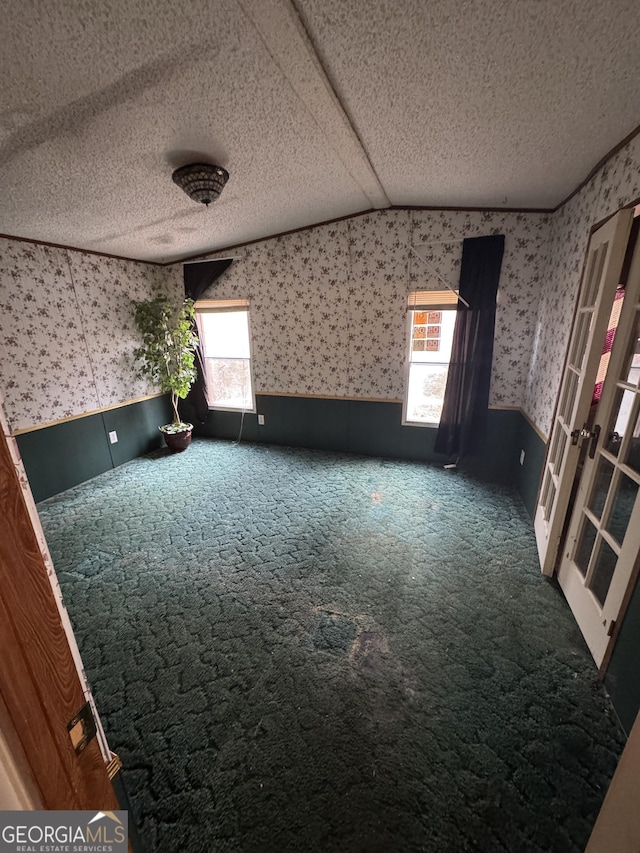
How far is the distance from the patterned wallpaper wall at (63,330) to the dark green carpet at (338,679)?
3.76ft

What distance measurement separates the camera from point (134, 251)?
138 inches

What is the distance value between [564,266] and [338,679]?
2969 mm

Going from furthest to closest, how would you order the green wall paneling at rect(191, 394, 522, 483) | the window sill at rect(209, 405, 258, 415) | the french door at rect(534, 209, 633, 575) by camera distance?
1. the window sill at rect(209, 405, 258, 415)
2. the green wall paneling at rect(191, 394, 522, 483)
3. the french door at rect(534, 209, 633, 575)

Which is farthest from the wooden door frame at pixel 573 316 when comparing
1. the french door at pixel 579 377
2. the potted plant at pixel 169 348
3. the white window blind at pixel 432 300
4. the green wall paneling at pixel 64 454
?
the green wall paneling at pixel 64 454

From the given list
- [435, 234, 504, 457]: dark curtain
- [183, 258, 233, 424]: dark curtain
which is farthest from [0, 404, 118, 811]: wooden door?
[183, 258, 233, 424]: dark curtain

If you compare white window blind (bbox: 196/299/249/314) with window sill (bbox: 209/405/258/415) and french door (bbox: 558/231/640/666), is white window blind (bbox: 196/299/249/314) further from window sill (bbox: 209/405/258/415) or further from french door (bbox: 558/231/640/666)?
french door (bbox: 558/231/640/666)

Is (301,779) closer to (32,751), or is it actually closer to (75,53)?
(32,751)

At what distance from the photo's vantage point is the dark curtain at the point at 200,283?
155 inches

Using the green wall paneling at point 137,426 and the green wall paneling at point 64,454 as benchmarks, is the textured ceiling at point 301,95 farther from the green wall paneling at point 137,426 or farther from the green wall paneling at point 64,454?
the green wall paneling at point 137,426

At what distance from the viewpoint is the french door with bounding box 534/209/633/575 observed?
1.58m

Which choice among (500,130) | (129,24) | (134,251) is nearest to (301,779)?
(129,24)

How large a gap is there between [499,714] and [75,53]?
112 inches

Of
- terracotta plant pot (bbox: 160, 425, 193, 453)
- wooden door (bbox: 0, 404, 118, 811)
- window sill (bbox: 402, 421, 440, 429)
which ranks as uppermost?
wooden door (bbox: 0, 404, 118, 811)

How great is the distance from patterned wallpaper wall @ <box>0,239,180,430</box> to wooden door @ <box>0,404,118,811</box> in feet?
10.2
